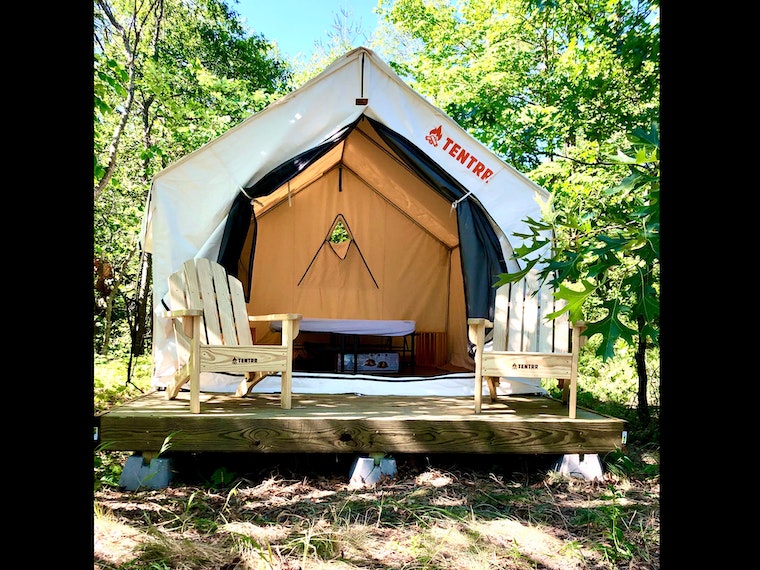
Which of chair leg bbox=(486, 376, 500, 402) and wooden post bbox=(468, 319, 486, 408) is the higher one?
wooden post bbox=(468, 319, 486, 408)

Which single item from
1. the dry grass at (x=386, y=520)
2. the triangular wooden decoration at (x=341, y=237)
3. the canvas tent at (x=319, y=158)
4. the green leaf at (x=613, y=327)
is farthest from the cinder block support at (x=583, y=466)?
the triangular wooden decoration at (x=341, y=237)

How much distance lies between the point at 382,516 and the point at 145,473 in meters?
1.38

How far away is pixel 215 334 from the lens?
358 cm

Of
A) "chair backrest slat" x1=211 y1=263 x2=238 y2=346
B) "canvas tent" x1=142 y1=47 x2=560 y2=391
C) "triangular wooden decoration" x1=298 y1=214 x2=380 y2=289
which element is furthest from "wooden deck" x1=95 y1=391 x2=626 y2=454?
"triangular wooden decoration" x1=298 y1=214 x2=380 y2=289

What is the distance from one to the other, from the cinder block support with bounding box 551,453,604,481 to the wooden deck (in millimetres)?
55

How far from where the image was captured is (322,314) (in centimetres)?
664

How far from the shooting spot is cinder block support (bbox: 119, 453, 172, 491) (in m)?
3.09

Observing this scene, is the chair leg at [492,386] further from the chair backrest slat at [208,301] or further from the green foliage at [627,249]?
the green foliage at [627,249]

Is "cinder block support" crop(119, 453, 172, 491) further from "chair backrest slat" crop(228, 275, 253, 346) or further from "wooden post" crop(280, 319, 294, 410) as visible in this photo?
"chair backrest slat" crop(228, 275, 253, 346)
